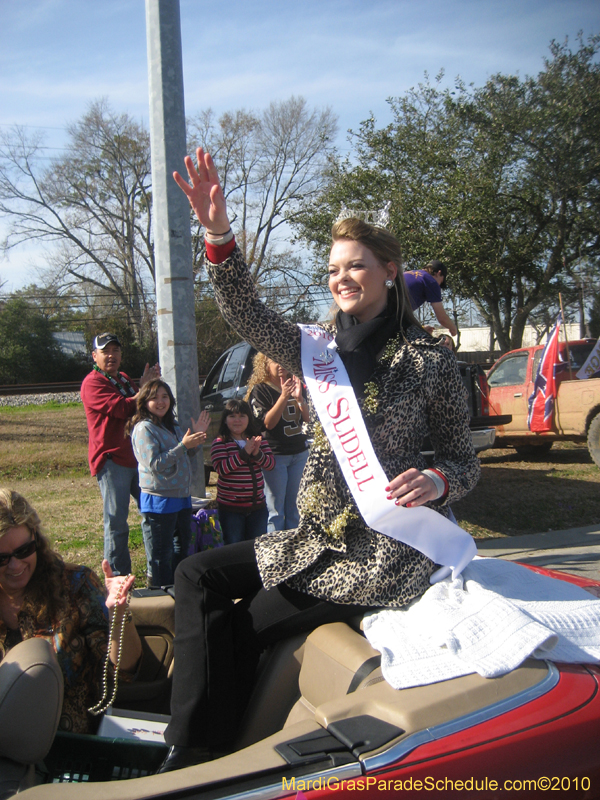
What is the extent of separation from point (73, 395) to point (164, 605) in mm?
20582

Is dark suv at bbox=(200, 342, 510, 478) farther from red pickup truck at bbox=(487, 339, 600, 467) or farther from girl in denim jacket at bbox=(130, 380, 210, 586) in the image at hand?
girl in denim jacket at bbox=(130, 380, 210, 586)

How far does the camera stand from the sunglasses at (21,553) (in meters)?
2.28

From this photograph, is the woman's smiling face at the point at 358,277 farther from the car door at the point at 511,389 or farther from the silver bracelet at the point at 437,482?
the car door at the point at 511,389

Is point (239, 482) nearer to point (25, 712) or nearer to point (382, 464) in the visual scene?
point (382, 464)

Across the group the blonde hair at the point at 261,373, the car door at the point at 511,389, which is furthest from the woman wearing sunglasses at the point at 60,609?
the car door at the point at 511,389

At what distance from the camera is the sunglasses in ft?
7.48

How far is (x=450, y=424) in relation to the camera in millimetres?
2254

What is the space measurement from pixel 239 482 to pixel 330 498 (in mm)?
2893

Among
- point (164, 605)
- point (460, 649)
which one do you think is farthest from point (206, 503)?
point (460, 649)

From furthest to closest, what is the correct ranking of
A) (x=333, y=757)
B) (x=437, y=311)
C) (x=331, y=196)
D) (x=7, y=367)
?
(x=7, y=367), (x=331, y=196), (x=437, y=311), (x=333, y=757)

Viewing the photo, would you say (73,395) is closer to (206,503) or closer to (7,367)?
(7,367)

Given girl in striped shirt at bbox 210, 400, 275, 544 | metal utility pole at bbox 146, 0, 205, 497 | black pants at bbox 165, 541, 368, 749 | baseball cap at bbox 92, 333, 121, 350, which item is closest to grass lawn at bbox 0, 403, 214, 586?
girl in striped shirt at bbox 210, 400, 275, 544

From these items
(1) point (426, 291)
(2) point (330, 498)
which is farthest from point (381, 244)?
(1) point (426, 291)

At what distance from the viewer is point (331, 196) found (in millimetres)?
19031
